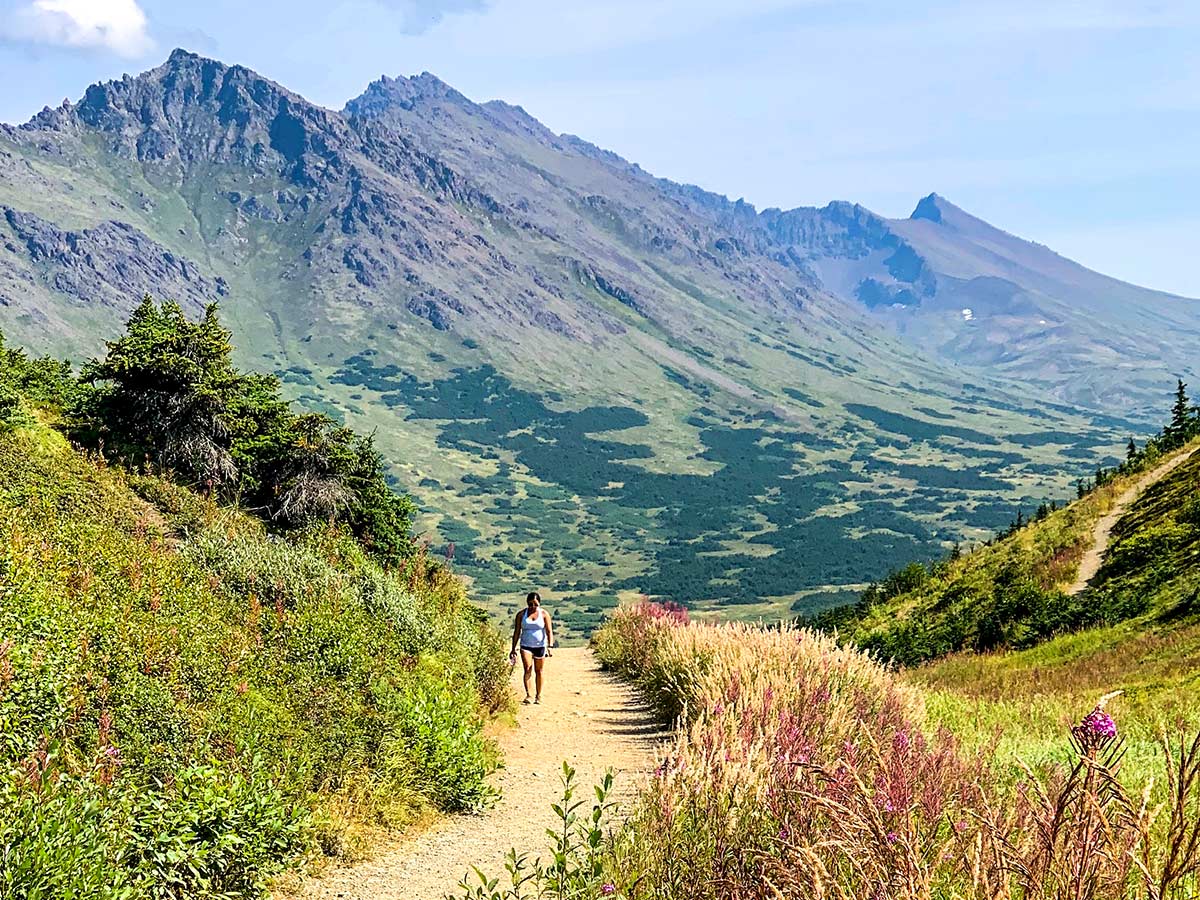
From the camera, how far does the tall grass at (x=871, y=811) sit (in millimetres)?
2791

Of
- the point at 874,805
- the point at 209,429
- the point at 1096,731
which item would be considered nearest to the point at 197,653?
the point at 874,805

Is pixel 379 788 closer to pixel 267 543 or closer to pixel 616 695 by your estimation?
pixel 267 543

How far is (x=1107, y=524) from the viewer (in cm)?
3003

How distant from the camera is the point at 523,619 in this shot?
15.8 metres

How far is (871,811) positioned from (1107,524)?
31.4 m

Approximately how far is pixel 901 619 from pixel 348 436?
2048cm

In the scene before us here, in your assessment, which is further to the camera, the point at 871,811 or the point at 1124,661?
the point at 1124,661

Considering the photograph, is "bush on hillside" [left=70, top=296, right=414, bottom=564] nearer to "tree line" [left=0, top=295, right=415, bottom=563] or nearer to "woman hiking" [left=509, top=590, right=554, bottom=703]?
"tree line" [left=0, top=295, right=415, bottom=563]

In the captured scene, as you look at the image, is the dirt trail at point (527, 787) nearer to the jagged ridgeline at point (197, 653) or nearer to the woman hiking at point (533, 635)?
the jagged ridgeline at point (197, 653)

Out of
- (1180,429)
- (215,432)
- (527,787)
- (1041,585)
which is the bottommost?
(527,787)

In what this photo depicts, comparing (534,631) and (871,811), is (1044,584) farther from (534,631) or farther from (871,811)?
(871,811)

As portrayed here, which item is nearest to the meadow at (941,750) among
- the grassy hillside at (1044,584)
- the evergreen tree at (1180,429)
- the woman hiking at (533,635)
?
the grassy hillside at (1044,584)

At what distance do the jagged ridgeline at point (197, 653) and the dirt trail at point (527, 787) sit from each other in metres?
0.33

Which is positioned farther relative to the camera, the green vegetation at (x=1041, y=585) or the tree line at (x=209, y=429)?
the green vegetation at (x=1041, y=585)
